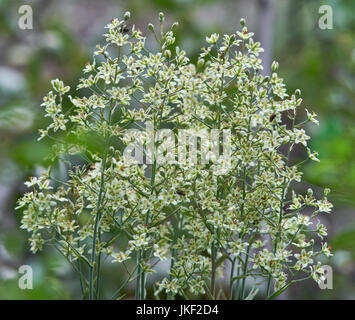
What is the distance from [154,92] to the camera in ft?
1.76

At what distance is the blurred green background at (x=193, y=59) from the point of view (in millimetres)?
634

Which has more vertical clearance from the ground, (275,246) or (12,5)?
(12,5)

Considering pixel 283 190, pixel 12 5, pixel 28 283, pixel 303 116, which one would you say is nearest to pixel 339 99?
pixel 303 116

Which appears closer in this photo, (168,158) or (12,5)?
(168,158)

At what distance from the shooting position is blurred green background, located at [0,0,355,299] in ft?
2.08

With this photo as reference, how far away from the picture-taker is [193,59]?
1.05 meters

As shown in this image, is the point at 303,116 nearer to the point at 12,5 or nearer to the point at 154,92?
the point at 12,5

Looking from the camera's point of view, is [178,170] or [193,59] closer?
[178,170]

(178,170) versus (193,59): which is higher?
(193,59)
